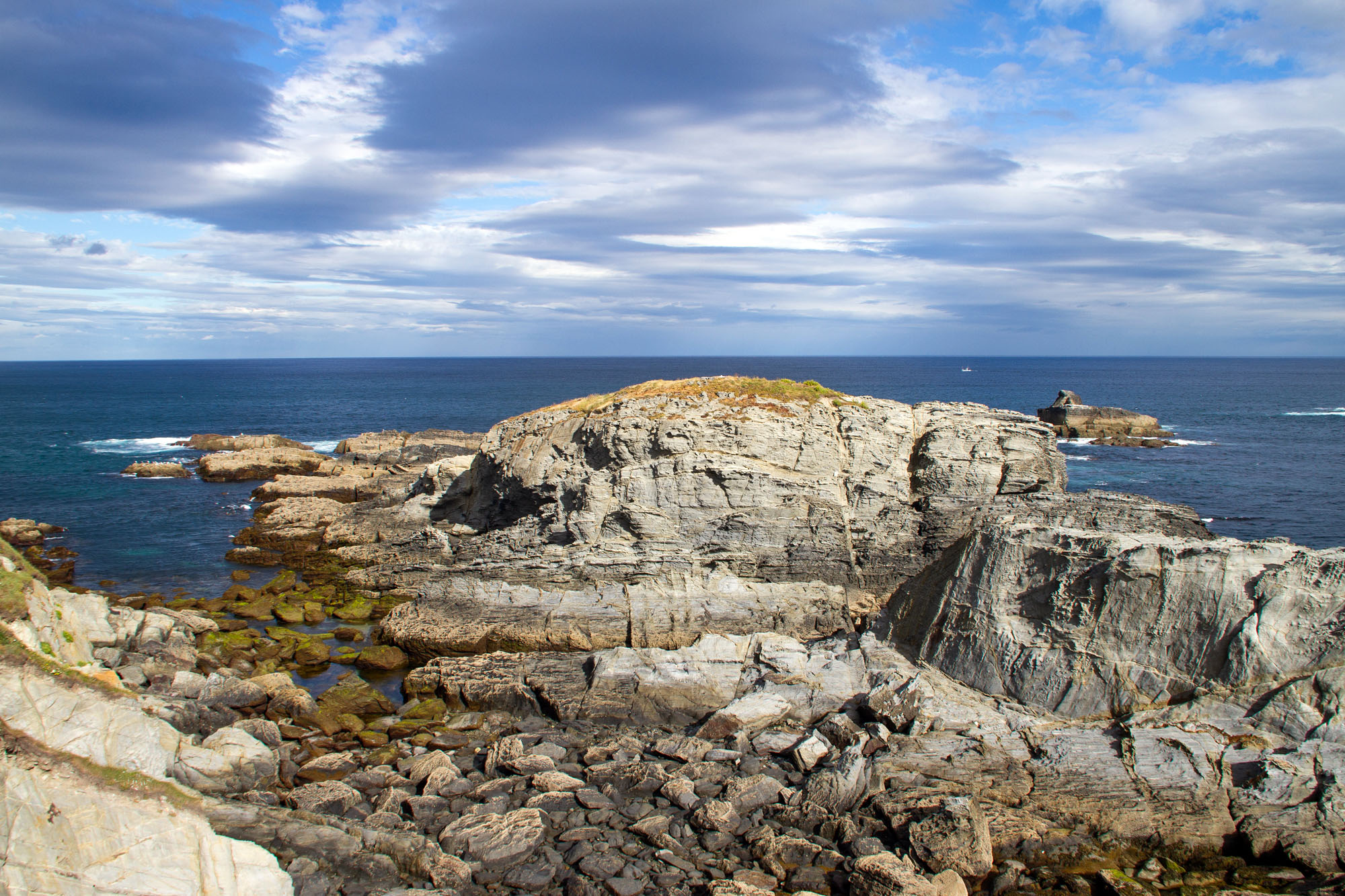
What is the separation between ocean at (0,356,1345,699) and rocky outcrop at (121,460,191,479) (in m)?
1.54

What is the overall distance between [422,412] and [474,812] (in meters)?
99.8

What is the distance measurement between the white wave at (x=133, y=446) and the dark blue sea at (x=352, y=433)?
0.90 ft

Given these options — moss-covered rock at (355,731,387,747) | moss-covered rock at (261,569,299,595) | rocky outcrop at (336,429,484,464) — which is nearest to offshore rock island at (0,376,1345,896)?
moss-covered rock at (355,731,387,747)

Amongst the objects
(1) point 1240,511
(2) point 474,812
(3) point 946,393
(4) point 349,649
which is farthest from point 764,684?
(3) point 946,393

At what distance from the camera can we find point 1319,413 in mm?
100688

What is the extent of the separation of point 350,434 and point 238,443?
1569 cm

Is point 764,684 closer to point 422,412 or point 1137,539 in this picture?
point 1137,539

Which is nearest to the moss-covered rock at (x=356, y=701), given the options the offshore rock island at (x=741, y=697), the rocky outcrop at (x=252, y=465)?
the offshore rock island at (x=741, y=697)

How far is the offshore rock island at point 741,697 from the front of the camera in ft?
44.1

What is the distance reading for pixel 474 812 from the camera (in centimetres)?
1524

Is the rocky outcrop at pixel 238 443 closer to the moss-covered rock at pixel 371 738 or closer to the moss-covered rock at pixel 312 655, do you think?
the moss-covered rock at pixel 312 655

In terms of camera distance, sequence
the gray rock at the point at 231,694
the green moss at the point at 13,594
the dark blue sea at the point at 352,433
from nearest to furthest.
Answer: the green moss at the point at 13,594
the gray rock at the point at 231,694
the dark blue sea at the point at 352,433

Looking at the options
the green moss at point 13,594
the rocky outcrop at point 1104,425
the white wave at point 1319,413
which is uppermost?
the white wave at point 1319,413

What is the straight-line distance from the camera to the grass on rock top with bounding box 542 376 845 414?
1105 inches
